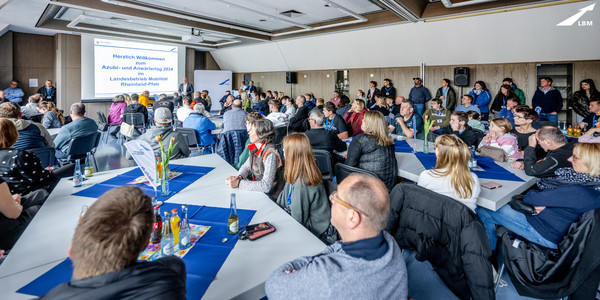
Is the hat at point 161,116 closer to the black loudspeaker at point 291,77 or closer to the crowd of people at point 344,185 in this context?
the crowd of people at point 344,185

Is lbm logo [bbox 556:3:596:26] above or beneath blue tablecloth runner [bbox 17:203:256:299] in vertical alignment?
above

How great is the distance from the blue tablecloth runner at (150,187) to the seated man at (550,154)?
10.2 feet

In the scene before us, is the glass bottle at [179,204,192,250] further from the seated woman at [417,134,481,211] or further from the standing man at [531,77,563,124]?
the standing man at [531,77,563,124]

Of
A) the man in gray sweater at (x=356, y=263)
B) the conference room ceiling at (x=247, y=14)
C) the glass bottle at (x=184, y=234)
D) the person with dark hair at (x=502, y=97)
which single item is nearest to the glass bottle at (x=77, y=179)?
the glass bottle at (x=184, y=234)

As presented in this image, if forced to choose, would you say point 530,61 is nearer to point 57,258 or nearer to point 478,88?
point 478,88

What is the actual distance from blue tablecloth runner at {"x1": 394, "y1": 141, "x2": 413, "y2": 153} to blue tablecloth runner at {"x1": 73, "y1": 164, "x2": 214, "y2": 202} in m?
2.43

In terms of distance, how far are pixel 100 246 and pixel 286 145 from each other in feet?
4.96

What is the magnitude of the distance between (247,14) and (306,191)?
769 cm

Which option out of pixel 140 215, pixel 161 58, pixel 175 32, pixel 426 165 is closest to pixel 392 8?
pixel 426 165

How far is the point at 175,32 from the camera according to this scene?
449 inches

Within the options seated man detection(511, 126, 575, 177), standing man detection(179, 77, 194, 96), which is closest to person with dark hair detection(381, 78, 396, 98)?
seated man detection(511, 126, 575, 177)

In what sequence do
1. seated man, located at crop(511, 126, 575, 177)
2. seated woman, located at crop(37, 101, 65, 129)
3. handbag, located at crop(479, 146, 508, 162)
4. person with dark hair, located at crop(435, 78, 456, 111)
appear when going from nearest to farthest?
seated man, located at crop(511, 126, 575, 177)
handbag, located at crop(479, 146, 508, 162)
seated woman, located at crop(37, 101, 65, 129)
person with dark hair, located at crop(435, 78, 456, 111)

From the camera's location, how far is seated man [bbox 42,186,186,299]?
88 centimetres

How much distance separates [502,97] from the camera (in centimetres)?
826
